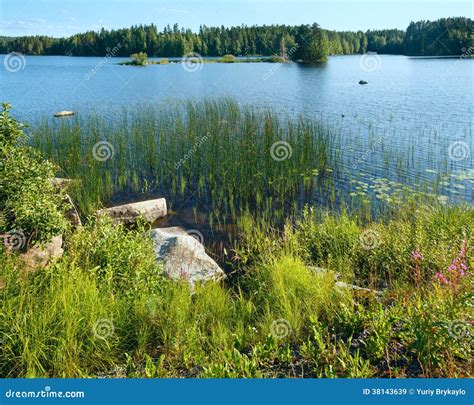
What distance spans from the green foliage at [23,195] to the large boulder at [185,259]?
147 cm

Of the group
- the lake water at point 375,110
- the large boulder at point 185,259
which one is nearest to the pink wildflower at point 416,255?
the large boulder at point 185,259

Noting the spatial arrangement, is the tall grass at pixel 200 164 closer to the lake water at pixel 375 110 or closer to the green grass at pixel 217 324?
the lake water at pixel 375 110

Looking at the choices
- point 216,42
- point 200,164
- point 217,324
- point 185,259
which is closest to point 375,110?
point 200,164

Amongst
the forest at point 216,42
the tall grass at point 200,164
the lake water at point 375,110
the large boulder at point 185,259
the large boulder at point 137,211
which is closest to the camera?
the large boulder at point 185,259

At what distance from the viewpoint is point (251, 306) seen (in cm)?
452

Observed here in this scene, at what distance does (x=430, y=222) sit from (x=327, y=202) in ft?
9.36

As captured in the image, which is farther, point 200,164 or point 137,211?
point 200,164

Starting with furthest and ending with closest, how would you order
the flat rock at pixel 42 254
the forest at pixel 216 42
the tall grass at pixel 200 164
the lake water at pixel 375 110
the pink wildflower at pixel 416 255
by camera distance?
1. the forest at pixel 216 42
2. the lake water at pixel 375 110
3. the tall grass at pixel 200 164
4. the flat rock at pixel 42 254
5. the pink wildflower at pixel 416 255

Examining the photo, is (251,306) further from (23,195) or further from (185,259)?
(23,195)

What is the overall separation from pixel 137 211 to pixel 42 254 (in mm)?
3217

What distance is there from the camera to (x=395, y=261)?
5633 millimetres

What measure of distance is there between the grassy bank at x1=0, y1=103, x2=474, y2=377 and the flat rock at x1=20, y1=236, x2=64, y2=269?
174 millimetres

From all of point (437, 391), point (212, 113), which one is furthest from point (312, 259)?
point (212, 113)

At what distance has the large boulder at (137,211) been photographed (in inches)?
312
